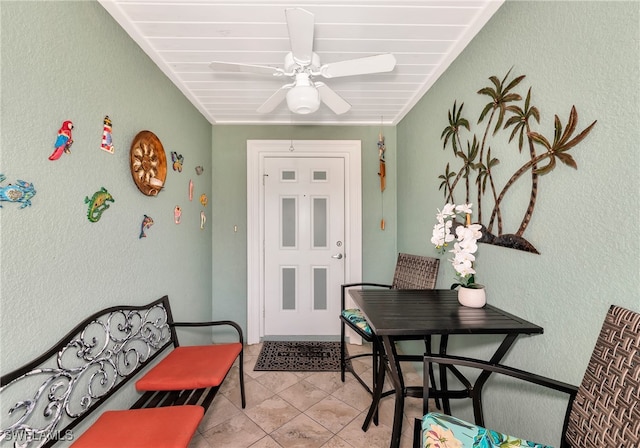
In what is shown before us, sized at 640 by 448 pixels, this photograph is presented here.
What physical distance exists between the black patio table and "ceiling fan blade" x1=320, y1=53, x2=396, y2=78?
121 cm

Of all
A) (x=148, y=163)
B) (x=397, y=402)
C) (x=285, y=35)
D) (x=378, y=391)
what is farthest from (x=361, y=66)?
(x=378, y=391)

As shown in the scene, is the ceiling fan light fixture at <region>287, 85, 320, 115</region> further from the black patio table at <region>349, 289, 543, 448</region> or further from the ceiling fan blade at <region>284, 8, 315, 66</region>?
the black patio table at <region>349, 289, 543, 448</region>

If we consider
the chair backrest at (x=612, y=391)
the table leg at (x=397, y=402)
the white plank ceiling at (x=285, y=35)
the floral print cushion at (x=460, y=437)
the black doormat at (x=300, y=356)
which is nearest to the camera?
the chair backrest at (x=612, y=391)

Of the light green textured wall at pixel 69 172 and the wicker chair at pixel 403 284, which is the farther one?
the wicker chair at pixel 403 284

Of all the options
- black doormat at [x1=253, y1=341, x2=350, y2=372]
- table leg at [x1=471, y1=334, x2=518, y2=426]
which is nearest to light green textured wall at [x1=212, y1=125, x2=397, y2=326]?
black doormat at [x1=253, y1=341, x2=350, y2=372]

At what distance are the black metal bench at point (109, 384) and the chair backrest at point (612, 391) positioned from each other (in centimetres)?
140

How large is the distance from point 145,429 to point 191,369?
1.47 ft

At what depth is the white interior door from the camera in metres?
2.84

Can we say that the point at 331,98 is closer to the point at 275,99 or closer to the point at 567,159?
the point at 275,99

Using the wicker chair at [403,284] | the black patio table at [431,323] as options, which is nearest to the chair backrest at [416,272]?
the wicker chair at [403,284]

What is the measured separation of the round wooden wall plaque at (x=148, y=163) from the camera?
1530mm

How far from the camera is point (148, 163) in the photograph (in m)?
1.65

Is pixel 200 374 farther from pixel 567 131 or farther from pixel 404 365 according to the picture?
pixel 567 131

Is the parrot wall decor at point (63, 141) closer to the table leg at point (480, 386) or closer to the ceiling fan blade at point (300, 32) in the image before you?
the ceiling fan blade at point (300, 32)
